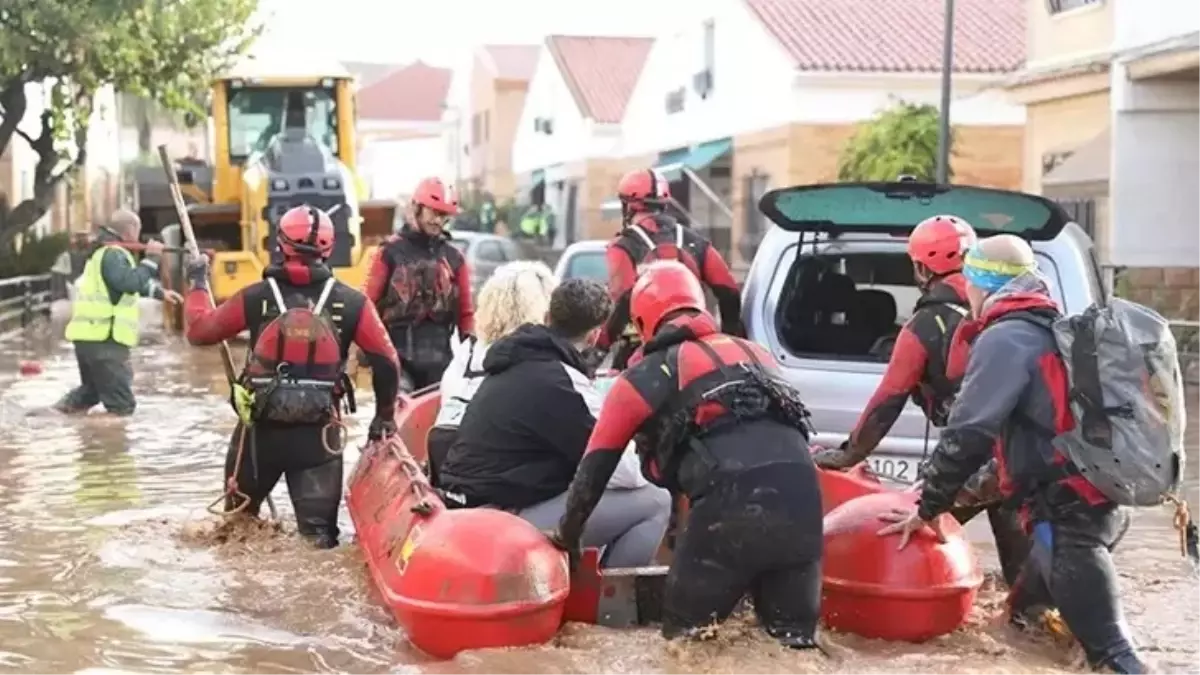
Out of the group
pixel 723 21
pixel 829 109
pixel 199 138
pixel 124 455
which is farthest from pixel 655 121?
pixel 124 455

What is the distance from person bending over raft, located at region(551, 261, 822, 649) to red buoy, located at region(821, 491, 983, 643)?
22.1 inches

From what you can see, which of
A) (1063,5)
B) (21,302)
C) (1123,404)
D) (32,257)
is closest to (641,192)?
(1123,404)

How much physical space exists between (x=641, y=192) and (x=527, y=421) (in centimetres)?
328

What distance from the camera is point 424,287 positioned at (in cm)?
950

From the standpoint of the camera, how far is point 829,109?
99.5 ft

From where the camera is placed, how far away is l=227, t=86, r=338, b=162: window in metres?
22.0

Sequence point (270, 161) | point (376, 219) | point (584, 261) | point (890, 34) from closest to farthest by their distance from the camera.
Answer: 1. point (584, 261)
2. point (270, 161)
3. point (376, 219)
4. point (890, 34)

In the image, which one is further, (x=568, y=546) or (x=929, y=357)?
(x=929, y=357)

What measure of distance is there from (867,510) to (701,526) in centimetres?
102

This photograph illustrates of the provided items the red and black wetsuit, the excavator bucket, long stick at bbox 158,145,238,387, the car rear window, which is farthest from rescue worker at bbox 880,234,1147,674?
the excavator bucket

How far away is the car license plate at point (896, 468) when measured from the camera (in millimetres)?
7414

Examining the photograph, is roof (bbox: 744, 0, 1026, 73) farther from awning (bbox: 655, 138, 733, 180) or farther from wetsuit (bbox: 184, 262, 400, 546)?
wetsuit (bbox: 184, 262, 400, 546)

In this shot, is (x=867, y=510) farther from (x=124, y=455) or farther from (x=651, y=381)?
(x=124, y=455)

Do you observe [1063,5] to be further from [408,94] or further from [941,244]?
[408,94]
